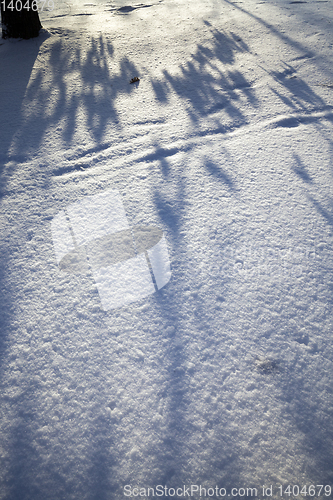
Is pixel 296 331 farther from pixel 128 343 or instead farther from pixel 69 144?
pixel 69 144

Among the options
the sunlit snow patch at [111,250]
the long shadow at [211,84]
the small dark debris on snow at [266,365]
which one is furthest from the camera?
the long shadow at [211,84]

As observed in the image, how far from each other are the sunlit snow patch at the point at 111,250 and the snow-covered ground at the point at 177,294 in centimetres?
4

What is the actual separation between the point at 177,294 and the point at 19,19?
4.40 m

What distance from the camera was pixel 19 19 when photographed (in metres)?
3.77

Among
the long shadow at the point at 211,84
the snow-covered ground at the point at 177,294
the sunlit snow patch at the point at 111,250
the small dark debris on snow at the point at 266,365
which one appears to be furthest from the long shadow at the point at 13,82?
the small dark debris on snow at the point at 266,365

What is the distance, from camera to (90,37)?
405cm

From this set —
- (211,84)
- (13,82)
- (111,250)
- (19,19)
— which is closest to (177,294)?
(111,250)

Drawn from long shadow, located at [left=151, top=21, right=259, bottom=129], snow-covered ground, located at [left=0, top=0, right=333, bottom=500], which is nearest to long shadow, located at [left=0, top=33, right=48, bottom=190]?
snow-covered ground, located at [left=0, top=0, right=333, bottom=500]

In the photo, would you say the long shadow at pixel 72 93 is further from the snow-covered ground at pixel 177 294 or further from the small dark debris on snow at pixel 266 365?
the small dark debris on snow at pixel 266 365

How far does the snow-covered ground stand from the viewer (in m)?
1.12

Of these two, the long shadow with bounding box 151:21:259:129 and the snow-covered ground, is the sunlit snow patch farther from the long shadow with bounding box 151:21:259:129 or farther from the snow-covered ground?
the long shadow with bounding box 151:21:259:129

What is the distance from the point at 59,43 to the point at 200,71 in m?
2.07

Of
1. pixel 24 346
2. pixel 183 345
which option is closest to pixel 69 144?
pixel 24 346

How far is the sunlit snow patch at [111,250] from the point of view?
1587 mm
